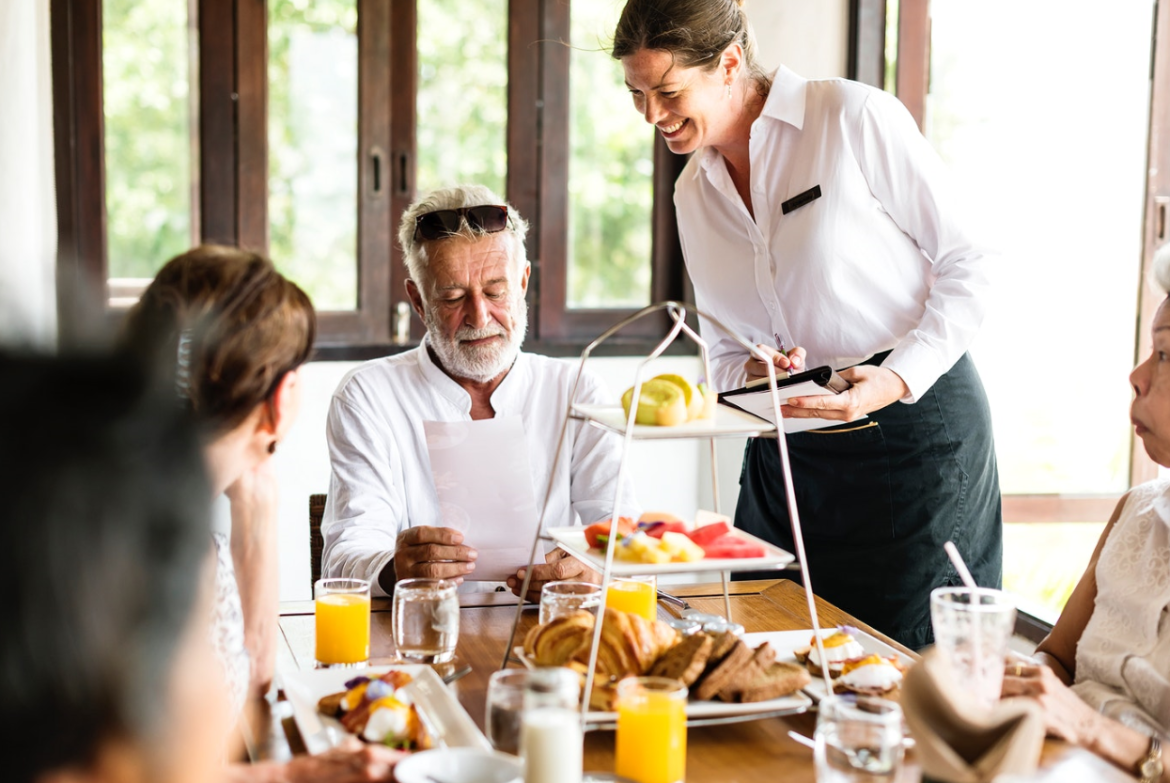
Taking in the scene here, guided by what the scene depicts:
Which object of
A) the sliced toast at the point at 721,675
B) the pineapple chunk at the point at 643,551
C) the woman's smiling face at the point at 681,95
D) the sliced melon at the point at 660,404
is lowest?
the sliced toast at the point at 721,675

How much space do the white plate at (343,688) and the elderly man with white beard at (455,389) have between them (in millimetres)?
692

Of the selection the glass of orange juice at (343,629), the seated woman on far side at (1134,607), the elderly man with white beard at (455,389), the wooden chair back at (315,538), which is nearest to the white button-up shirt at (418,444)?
the elderly man with white beard at (455,389)

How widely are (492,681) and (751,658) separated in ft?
1.17

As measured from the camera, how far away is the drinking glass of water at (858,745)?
3.68ft

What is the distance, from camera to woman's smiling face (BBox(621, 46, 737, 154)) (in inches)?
88.3

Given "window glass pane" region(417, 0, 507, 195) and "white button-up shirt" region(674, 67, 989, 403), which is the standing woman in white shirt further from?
"window glass pane" region(417, 0, 507, 195)

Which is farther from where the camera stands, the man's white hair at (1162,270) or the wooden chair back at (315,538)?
the wooden chair back at (315,538)

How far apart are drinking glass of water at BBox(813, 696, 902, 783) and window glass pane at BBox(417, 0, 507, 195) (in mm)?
3057

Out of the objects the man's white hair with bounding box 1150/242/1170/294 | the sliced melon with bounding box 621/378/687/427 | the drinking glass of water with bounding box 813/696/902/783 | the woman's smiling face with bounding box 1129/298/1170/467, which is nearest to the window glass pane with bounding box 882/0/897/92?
the man's white hair with bounding box 1150/242/1170/294

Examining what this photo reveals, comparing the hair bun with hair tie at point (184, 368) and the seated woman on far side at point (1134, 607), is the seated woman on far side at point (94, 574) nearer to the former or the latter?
the hair bun with hair tie at point (184, 368)

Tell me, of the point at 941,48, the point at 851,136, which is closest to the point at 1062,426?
the point at 941,48

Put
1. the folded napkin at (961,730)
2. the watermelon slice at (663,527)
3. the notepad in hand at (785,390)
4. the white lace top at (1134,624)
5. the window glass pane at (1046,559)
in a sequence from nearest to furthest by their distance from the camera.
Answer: the folded napkin at (961,730) < the watermelon slice at (663,527) < the white lace top at (1134,624) < the notepad in hand at (785,390) < the window glass pane at (1046,559)

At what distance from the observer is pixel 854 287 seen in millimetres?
2324

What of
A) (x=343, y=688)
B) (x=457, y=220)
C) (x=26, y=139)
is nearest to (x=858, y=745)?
(x=343, y=688)
